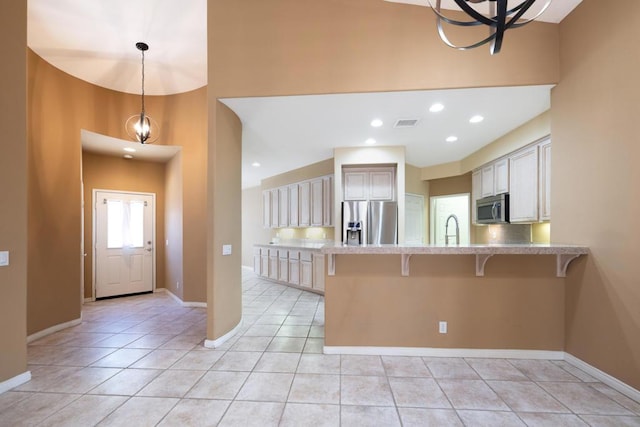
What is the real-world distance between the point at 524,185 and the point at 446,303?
2.15 metres

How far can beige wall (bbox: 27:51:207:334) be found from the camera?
3.62 m

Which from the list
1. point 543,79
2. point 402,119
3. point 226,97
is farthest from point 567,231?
point 226,97

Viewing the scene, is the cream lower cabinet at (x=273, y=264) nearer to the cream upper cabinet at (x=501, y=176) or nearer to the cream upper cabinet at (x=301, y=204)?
the cream upper cabinet at (x=301, y=204)

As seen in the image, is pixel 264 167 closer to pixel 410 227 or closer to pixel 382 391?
pixel 410 227

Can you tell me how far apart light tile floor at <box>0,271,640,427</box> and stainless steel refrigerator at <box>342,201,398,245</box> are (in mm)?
2153

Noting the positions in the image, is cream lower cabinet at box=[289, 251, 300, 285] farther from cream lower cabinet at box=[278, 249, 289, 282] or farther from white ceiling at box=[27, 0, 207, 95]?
white ceiling at box=[27, 0, 207, 95]

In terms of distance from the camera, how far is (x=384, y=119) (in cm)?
375

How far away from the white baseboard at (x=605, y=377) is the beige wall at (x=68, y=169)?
4.93 metres

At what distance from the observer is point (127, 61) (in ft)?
13.1

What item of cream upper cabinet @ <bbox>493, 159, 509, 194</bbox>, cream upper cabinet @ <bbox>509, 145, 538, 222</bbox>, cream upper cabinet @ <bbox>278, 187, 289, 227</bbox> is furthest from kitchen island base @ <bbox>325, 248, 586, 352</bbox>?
cream upper cabinet @ <bbox>278, 187, 289, 227</bbox>

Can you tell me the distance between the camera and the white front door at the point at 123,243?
17.3 ft

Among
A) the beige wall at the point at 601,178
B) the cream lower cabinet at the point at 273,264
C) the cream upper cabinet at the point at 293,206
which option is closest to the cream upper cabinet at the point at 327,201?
the cream upper cabinet at the point at 293,206

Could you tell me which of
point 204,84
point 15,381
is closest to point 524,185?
point 204,84

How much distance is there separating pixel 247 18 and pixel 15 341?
3886mm
